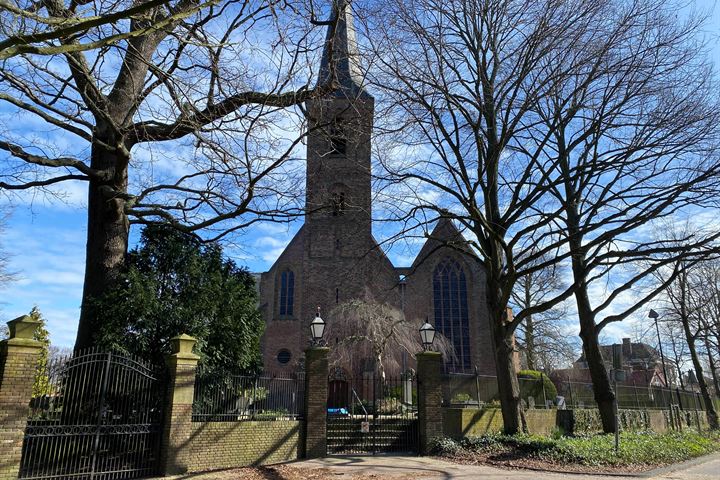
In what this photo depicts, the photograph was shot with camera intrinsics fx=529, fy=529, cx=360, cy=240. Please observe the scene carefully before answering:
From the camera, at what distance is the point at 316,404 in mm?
14016

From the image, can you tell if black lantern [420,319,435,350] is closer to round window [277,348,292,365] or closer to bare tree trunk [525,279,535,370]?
round window [277,348,292,365]

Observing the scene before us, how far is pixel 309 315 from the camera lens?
32.8 metres

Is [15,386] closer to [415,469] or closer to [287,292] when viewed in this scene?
[415,469]

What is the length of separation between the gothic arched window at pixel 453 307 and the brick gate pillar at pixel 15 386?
2658 cm

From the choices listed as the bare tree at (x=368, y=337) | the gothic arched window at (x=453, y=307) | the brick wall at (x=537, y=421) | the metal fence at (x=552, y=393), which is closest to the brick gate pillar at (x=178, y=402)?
the brick wall at (x=537, y=421)

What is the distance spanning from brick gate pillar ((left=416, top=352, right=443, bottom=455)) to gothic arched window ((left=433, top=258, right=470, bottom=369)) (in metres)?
18.2

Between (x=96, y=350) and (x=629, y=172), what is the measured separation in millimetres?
13376

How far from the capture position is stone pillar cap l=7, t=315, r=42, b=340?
9194 millimetres

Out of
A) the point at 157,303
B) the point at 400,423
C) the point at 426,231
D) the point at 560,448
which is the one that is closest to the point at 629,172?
the point at 426,231

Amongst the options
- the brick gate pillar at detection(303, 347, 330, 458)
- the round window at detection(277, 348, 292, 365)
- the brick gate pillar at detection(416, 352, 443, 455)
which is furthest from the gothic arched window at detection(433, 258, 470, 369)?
the brick gate pillar at detection(303, 347, 330, 458)

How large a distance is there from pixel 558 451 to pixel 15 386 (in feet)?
38.3

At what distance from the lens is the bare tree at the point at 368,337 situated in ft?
89.2

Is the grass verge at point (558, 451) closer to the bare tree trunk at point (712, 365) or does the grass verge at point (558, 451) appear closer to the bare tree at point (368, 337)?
the bare tree at point (368, 337)

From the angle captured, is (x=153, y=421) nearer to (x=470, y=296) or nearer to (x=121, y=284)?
(x=121, y=284)
